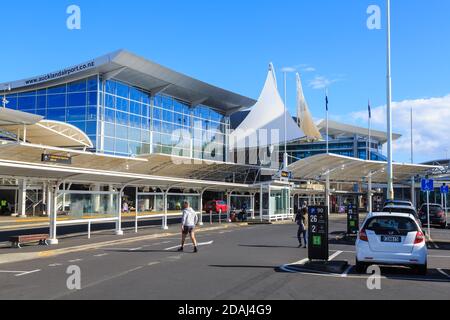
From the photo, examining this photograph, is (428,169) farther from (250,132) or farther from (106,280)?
(106,280)

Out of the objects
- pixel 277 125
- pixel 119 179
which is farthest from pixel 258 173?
pixel 119 179

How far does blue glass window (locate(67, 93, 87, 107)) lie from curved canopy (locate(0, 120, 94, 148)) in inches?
263

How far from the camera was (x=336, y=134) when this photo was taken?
116m

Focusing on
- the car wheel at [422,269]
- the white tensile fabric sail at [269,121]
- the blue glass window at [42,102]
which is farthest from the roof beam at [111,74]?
the car wheel at [422,269]

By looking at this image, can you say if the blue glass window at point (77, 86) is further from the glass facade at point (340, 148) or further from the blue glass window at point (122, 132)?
the glass facade at point (340, 148)

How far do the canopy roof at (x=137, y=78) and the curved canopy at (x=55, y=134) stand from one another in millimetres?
8359

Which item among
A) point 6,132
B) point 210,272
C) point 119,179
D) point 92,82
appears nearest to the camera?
point 210,272

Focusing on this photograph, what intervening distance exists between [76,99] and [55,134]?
36.7ft

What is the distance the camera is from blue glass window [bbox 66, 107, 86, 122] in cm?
5197

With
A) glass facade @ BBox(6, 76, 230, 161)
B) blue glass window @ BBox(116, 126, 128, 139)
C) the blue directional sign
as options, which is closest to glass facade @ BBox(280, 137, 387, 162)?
glass facade @ BBox(6, 76, 230, 161)

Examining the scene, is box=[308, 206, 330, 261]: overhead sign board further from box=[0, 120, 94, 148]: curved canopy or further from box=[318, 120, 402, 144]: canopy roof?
box=[318, 120, 402, 144]: canopy roof

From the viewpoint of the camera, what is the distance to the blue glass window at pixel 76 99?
5253 cm

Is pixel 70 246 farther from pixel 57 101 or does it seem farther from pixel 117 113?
pixel 57 101
